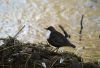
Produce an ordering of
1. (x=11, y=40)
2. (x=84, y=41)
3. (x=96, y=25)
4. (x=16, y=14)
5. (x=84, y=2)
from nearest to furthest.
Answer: (x=11, y=40), (x=84, y=41), (x=96, y=25), (x=16, y=14), (x=84, y=2)

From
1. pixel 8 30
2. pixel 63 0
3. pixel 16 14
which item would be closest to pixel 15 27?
pixel 8 30

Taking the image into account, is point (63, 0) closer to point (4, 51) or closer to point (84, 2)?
point (84, 2)

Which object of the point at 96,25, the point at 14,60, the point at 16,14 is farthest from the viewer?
the point at 16,14

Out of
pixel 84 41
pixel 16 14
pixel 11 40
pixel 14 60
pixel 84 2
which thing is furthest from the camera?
pixel 84 2

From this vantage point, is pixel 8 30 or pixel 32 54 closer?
pixel 32 54

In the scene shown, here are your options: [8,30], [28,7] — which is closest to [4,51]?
[8,30]

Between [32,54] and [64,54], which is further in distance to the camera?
[64,54]

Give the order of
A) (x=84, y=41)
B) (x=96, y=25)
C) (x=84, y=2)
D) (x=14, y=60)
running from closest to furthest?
(x=14, y=60) → (x=84, y=41) → (x=96, y=25) → (x=84, y=2)

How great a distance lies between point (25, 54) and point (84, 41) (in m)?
4.13

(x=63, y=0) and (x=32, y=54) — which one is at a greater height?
(x=63, y=0)

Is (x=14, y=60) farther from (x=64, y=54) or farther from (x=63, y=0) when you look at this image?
(x=63, y=0)

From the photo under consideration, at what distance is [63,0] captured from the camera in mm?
11797

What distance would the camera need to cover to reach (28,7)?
1114 cm

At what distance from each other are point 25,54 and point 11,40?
0.40 meters
